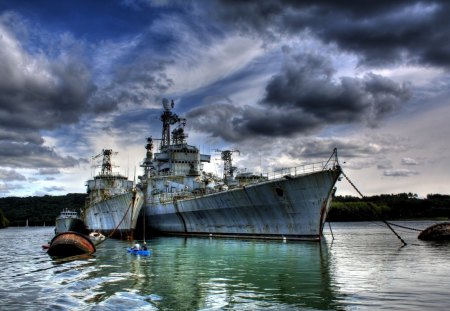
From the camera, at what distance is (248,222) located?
111ft

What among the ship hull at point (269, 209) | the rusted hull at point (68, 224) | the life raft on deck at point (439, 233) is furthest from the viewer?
the rusted hull at point (68, 224)

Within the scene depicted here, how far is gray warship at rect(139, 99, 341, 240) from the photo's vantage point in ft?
93.7

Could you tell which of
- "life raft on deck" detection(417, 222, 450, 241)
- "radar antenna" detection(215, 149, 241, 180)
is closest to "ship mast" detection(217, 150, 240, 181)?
"radar antenna" detection(215, 149, 241, 180)

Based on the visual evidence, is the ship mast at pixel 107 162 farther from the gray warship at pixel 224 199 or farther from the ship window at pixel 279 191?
the ship window at pixel 279 191

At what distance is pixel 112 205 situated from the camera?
46.5m

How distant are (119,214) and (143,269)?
90.2 feet

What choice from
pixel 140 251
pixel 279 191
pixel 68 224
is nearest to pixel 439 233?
pixel 279 191

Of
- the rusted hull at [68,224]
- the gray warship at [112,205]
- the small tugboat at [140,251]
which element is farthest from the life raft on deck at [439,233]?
the rusted hull at [68,224]

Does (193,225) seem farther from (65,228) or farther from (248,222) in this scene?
(65,228)

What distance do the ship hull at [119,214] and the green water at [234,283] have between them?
17.7 m

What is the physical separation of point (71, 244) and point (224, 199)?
13.1 m

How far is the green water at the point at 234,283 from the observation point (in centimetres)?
1152

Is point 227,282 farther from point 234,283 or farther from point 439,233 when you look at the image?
point 439,233

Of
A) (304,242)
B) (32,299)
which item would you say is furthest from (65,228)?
(32,299)
